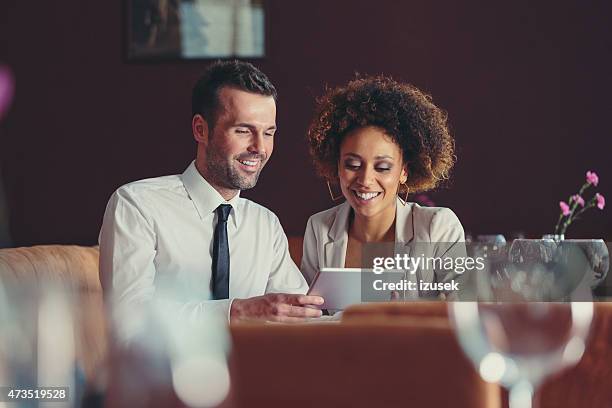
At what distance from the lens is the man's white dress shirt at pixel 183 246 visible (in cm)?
222

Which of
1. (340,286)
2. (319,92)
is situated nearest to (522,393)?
(340,286)

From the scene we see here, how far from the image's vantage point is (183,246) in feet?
7.91

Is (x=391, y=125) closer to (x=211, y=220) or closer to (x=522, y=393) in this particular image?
(x=211, y=220)

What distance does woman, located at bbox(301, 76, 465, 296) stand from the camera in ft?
8.20

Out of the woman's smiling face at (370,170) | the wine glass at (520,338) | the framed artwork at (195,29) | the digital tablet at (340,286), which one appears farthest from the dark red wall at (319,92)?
the wine glass at (520,338)

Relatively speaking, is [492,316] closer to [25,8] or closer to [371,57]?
[371,57]

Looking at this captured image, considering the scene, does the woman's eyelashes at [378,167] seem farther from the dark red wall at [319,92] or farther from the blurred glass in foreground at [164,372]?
the dark red wall at [319,92]

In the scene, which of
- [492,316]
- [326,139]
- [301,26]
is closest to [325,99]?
[326,139]

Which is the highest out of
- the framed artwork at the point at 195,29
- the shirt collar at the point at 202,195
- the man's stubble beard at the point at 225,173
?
the framed artwork at the point at 195,29

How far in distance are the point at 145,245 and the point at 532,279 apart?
0.95 m

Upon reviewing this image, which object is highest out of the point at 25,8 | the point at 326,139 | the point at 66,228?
the point at 25,8

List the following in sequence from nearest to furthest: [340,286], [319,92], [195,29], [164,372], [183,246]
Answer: [164,372] < [340,286] < [183,246] < [319,92] < [195,29]

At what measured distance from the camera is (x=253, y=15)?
496cm

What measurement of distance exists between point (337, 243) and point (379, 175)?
0.77 feet
